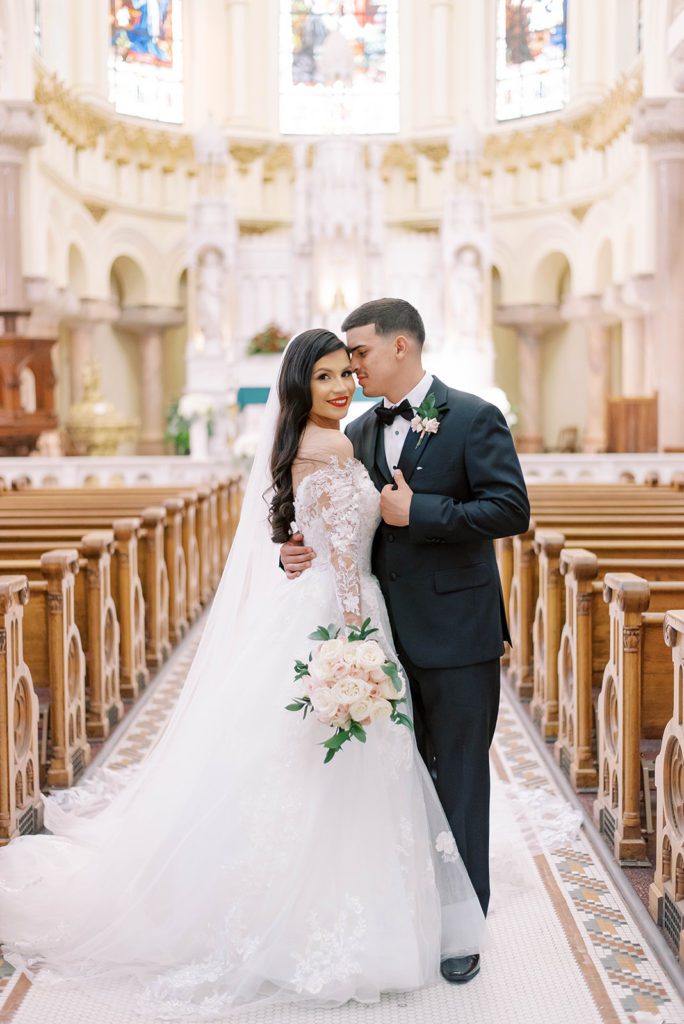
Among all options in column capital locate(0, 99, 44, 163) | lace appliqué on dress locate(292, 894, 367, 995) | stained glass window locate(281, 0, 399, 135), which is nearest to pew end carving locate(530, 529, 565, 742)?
lace appliqué on dress locate(292, 894, 367, 995)

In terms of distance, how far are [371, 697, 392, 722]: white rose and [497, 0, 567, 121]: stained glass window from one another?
1888 cm

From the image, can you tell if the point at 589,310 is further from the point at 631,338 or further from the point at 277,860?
the point at 277,860

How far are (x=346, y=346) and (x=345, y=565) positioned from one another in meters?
0.59

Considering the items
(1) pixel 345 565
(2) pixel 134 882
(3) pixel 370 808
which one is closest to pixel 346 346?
(1) pixel 345 565

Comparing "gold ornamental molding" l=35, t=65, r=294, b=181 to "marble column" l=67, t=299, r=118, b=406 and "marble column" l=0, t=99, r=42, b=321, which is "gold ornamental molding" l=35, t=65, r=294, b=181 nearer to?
"marble column" l=0, t=99, r=42, b=321

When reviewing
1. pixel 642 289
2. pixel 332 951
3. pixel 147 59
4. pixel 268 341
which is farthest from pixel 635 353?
Result: pixel 332 951

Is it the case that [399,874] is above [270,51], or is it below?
below

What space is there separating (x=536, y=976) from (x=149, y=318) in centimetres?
1848

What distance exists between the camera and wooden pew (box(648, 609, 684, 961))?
3406 millimetres

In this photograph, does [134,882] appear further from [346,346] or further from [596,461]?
[596,461]

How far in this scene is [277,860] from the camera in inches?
125

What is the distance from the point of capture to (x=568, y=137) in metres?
19.7

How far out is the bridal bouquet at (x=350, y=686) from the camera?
3.02 m

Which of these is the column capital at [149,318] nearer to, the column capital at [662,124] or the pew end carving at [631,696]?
the column capital at [662,124]
